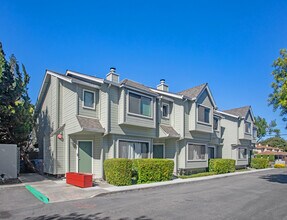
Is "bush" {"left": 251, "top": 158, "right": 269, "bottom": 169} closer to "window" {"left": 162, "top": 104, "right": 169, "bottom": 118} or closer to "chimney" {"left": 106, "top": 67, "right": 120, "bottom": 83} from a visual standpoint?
→ "window" {"left": 162, "top": 104, "right": 169, "bottom": 118}

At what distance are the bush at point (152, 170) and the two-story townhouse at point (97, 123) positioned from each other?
170 centimetres

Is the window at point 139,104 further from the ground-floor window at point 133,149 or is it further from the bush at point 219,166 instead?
the bush at point 219,166

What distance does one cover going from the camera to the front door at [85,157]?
1707 centimetres

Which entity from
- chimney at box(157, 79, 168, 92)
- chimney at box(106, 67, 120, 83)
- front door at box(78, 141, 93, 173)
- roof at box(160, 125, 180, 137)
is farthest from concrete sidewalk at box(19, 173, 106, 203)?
chimney at box(157, 79, 168, 92)

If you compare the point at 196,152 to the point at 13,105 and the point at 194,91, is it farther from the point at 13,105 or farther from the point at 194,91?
the point at 13,105

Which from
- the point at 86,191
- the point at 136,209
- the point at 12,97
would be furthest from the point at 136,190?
the point at 12,97

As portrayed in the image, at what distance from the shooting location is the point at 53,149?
17078 mm

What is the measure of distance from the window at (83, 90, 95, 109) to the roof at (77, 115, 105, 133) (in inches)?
37.7

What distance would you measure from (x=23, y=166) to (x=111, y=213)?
14513 millimetres

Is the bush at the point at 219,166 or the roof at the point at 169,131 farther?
the bush at the point at 219,166

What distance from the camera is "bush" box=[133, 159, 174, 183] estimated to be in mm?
15953

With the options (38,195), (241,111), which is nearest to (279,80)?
(38,195)

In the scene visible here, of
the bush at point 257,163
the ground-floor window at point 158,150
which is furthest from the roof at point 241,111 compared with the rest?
the ground-floor window at point 158,150

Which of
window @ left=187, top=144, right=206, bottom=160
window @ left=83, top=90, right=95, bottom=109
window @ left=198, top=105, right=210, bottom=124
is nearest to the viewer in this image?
window @ left=83, top=90, right=95, bottom=109
